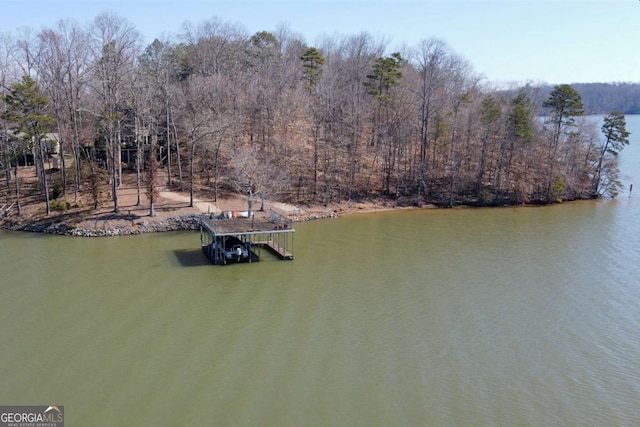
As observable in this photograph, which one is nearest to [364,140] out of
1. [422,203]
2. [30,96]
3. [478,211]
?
[422,203]

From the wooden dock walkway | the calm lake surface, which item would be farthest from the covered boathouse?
the calm lake surface

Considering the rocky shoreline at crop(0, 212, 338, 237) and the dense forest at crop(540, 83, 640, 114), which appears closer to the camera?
the rocky shoreline at crop(0, 212, 338, 237)

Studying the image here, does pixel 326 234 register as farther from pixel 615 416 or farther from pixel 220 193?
pixel 615 416

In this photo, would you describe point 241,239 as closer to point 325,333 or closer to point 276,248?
point 276,248
